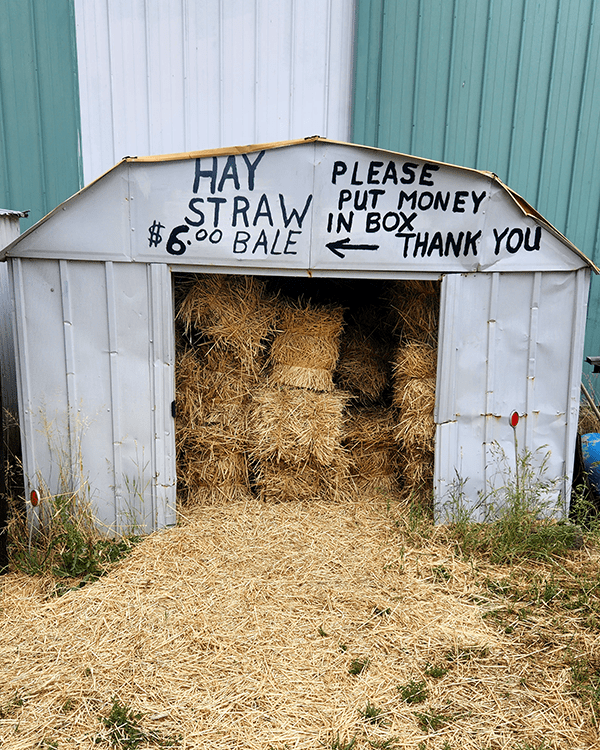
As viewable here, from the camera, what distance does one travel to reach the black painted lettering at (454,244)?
470 cm

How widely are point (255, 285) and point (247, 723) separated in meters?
3.60

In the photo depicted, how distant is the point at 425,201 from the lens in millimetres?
4652

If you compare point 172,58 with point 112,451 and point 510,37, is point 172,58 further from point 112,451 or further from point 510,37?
point 112,451

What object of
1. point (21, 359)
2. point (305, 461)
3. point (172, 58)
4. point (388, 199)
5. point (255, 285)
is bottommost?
point (305, 461)

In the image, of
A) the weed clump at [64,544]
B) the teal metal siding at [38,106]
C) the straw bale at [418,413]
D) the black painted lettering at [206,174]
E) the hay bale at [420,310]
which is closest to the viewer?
the weed clump at [64,544]

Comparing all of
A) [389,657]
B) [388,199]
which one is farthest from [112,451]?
[388,199]

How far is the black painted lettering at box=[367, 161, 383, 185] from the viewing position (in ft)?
15.0

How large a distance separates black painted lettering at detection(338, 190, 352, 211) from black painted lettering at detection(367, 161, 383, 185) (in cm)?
18


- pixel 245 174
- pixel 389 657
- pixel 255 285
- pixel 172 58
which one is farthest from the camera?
pixel 172 58

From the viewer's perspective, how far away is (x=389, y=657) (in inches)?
141

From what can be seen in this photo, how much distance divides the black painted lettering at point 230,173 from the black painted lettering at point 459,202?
5.66 feet

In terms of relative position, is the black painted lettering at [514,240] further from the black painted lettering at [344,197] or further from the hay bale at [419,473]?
the hay bale at [419,473]

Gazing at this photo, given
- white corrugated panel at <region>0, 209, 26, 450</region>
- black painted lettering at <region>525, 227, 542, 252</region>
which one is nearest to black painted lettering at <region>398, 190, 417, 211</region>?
black painted lettering at <region>525, 227, 542, 252</region>

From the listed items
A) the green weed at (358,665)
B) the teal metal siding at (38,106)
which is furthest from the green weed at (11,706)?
the teal metal siding at (38,106)
